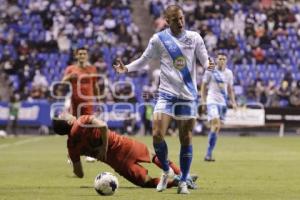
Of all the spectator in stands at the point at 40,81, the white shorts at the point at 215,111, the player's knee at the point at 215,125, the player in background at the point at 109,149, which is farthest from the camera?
the spectator in stands at the point at 40,81

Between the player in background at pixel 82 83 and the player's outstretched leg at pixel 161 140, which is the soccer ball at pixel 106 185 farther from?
the player in background at pixel 82 83

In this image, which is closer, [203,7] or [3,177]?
[3,177]

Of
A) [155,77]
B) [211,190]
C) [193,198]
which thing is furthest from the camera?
[155,77]

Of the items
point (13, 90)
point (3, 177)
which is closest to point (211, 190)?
point (3, 177)

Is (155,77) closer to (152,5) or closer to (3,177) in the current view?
(152,5)

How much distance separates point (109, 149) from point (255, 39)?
83.2 ft

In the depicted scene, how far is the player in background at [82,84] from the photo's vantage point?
1520 cm

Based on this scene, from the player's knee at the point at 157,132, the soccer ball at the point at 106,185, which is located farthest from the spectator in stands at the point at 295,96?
the soccer ball at the point at 106,185

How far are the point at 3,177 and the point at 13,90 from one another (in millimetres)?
20670

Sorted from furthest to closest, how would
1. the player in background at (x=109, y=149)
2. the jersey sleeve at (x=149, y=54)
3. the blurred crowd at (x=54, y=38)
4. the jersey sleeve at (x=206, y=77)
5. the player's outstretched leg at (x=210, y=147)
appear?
the blurred crowd at (x=54, y=38) < the jersey sleeve at (x=206, y=77) < the player's outstretched leg at (x=210, y=147) < the player in background at (x=109, y=149) < the jersey sleeve at (x=149, y=54)

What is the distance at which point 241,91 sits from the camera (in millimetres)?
31203

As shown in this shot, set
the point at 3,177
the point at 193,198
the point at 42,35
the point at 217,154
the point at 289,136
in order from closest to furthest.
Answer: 1. the point at 193,198
2. the point at 3,177
3. the point at 217,154
4. the point at 289,136
5. the point at 42,35

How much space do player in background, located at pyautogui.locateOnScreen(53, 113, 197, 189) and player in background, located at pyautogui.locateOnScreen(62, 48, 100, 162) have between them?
171 inches

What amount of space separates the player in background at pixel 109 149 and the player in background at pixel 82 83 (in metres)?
4.32
